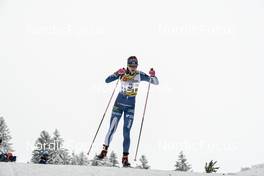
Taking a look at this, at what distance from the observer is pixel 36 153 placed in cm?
2764

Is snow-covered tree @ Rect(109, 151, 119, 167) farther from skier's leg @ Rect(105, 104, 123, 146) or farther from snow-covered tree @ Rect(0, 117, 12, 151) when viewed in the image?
skier's leg @ Rect(105, 104, 123, 146)

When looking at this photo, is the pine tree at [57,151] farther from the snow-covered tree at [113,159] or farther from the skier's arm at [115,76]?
the skier's arm at [115,76]

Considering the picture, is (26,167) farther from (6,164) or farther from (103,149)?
(103,149)

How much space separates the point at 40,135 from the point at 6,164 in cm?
2034

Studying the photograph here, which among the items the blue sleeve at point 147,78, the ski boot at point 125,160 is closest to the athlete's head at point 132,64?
the blue sleeve at point 147,78

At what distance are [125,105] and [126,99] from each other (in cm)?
20

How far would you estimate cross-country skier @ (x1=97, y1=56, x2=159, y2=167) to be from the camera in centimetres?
1150

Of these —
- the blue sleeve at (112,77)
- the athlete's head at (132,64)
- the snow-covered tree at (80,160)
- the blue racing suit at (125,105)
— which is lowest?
the snow-covered tree at (80,160)

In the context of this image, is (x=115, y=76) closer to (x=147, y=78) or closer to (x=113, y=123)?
(x=147, y=78)

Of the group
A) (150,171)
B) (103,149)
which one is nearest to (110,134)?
(103,149)

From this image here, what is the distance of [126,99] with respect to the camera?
1175 cm

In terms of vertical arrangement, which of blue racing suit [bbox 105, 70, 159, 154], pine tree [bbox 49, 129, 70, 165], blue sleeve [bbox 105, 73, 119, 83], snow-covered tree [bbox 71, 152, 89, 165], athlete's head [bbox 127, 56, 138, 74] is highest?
athlete's head [bbox 127, 56, 138, 74]

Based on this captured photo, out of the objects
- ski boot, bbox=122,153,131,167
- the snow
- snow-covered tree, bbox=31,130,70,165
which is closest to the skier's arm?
ski boot, bbox=122,153,131,167

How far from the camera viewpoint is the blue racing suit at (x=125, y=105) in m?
11.5
